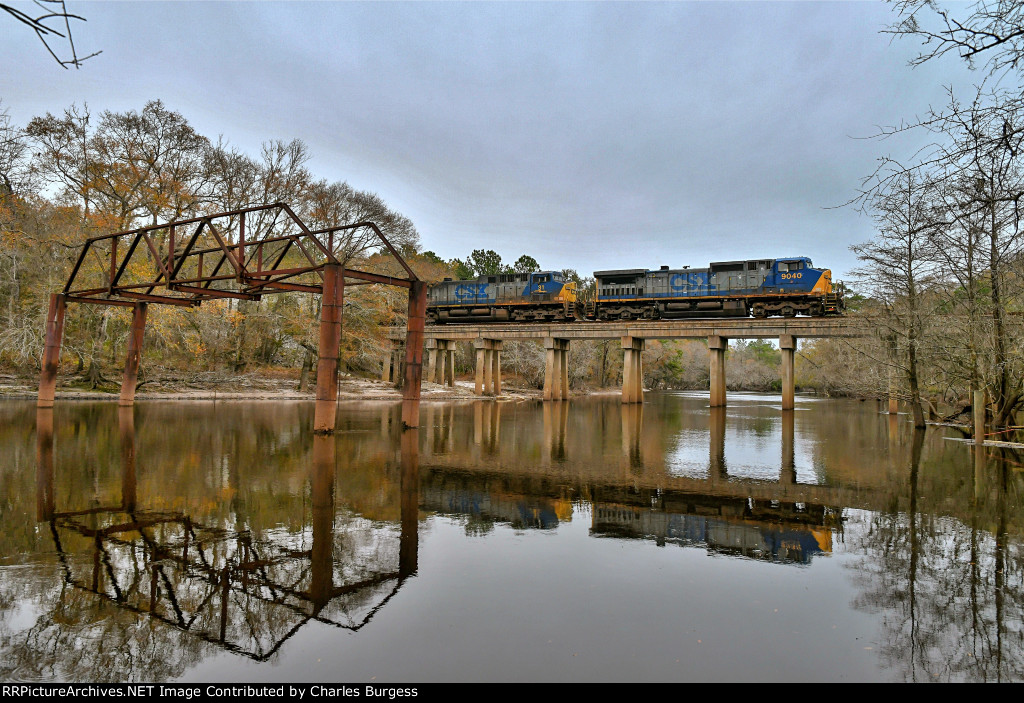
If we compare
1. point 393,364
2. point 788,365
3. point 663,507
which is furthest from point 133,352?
point 788,365

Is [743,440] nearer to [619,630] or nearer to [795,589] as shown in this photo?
[795,589]

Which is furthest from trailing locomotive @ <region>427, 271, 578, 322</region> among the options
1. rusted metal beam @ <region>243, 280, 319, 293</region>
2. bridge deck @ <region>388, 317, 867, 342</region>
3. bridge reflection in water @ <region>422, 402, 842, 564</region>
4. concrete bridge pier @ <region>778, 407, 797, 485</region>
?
bridge reflection in water @ <region>422, 402, 842, 564</region>

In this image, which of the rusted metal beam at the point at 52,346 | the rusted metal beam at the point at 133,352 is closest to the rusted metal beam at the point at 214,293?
the rusted metal beam at the point at 133,352

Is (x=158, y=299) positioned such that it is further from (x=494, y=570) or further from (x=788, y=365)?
(x=788, y=365)

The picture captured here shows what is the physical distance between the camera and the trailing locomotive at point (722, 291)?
3353cm

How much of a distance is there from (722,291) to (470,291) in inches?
674

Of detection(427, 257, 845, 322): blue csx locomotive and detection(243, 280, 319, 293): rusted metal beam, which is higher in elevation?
detection(427, 257, 845, 322): blue csx locomotive

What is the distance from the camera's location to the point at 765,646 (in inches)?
156

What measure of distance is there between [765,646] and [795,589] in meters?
1.39

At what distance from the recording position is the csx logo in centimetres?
4278

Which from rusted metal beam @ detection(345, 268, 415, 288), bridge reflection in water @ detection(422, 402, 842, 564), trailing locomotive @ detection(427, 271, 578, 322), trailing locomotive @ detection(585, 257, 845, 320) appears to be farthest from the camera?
trailing locomotive @ detection(427, 271, 578, 322)

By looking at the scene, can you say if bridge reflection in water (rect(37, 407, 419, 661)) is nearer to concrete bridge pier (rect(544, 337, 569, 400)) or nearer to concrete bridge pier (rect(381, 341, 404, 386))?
concrete bridge pier (rect(544, 337, 569, 400))

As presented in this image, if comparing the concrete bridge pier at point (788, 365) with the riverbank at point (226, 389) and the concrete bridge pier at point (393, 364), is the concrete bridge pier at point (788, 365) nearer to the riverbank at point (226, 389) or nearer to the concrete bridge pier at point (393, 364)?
the riverbank at point (226, 389)

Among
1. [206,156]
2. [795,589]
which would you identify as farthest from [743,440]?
[206,156]
